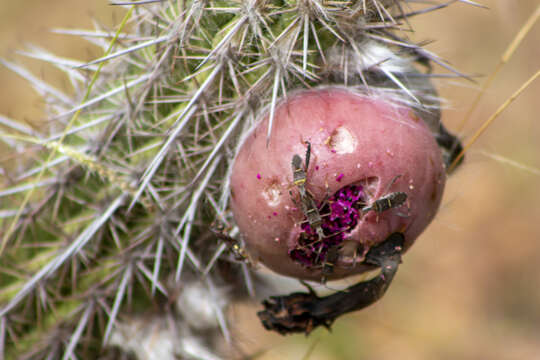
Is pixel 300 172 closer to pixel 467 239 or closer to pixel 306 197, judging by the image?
pixel 306 197

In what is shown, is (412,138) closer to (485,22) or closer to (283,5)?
(283,5)

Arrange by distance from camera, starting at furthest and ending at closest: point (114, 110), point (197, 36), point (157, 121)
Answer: point (114, 110)
point (157, 121)
point (197, 36)

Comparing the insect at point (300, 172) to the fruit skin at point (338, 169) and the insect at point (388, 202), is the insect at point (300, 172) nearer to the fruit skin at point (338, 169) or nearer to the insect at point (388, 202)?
the fruit skin at point (338, 169)

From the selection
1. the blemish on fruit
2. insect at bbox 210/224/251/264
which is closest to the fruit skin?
the blemish on fruit

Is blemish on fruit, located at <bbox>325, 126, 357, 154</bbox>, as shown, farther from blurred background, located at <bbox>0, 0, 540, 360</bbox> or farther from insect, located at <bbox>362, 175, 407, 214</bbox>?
blurred background, located at <bbox>0, 0, 540, 360</bbox>

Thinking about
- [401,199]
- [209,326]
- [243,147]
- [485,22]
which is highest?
[243,147]

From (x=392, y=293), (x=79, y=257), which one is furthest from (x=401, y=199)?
(x=392, y=293)

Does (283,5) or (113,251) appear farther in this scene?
(113,251)
